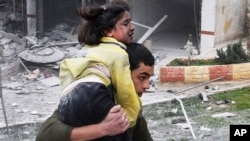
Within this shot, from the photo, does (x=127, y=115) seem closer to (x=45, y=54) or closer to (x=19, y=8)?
(x=45, y=54)

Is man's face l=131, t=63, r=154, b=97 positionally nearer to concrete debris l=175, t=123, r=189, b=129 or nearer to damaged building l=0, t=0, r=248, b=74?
concrete debris l=175, t=123, r=189, b=129

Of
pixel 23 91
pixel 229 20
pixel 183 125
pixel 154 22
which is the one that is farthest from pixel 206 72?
pixel 154 22

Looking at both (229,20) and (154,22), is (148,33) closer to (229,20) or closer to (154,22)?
(154,22)

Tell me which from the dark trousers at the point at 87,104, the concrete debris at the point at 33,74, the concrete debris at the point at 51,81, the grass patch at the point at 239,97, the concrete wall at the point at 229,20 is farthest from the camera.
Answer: the concrete wall at the point at 229,20

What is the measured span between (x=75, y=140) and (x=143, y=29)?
14973 mm

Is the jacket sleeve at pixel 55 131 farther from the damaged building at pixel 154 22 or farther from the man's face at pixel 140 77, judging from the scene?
the damaged building at pixel 154 22

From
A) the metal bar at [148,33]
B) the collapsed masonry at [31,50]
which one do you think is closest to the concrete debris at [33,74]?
the collapsed masonry at [31,50]

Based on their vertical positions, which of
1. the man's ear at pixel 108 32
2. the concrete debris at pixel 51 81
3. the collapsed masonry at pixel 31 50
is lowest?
the concrete debris at pixel 51 81

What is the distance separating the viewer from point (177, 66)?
11.6 meters

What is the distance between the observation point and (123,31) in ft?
7.37

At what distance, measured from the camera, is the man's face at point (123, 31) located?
7.29ft

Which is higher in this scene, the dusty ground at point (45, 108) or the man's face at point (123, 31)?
the man's face at point (123, 31)

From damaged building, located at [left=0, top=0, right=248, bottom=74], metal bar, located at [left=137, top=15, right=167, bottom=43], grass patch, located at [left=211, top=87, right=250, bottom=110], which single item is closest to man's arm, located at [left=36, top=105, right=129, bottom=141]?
grass patch, located at [left=211, top=87, right=250, bottom=110]

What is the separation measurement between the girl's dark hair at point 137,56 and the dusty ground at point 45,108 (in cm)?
504
